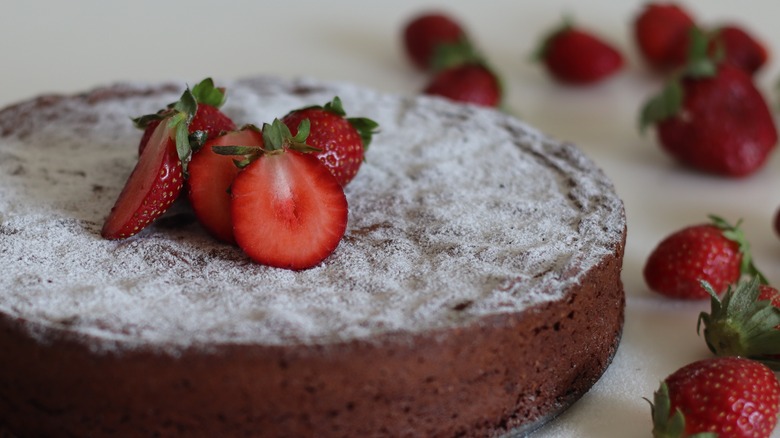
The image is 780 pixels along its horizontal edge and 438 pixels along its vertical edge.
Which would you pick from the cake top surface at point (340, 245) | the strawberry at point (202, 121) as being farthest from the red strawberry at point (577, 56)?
the strawberry at point (202, 121)

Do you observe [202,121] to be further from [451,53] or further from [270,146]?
[451,53]

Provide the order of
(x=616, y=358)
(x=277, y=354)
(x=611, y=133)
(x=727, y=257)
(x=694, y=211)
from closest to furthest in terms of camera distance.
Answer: (x=277, y=354)
(x=616, y=358)
(x=727, y=257)
(x=694, y=211)
(x=611, y=133)

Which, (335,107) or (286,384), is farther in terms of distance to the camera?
(335,107)

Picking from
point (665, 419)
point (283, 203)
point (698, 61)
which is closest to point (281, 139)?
point (283, 203)

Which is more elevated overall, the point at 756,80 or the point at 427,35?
the point at 427,35

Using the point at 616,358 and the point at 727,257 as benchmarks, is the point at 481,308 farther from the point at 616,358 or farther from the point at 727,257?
the point at 727,257

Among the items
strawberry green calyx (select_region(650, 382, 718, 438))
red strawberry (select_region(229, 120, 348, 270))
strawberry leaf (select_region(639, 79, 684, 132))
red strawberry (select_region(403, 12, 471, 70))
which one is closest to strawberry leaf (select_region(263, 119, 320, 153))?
red strawberry (select_region(229, 120, 348, 270))


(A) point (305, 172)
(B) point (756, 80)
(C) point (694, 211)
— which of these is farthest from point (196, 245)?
A: (B) point (756, 80)
